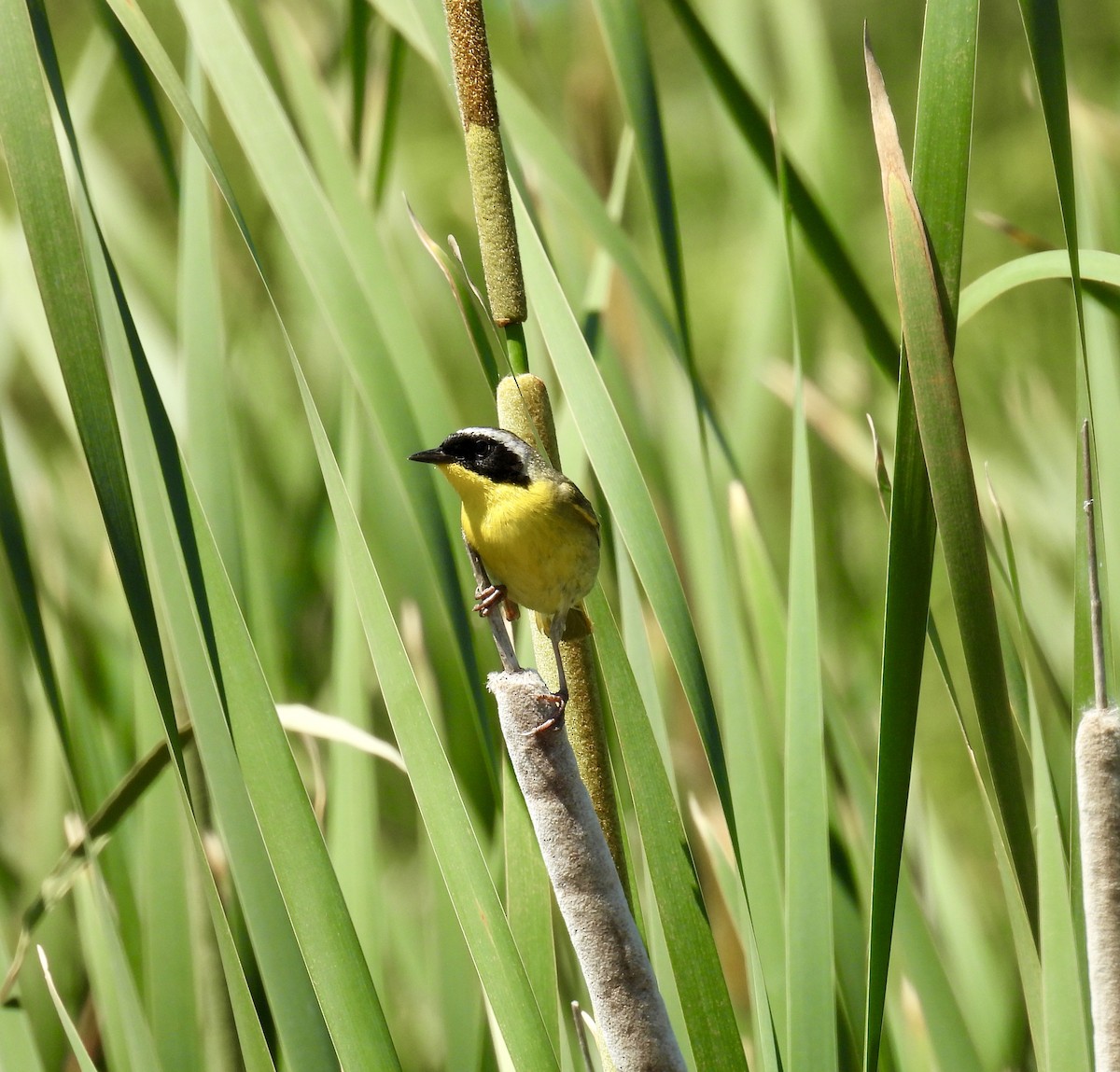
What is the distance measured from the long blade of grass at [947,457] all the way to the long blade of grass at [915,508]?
0.07 feet

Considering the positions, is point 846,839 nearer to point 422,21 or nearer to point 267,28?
point 422,21

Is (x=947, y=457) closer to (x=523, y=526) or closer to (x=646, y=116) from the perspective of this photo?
(x=523, y=526)

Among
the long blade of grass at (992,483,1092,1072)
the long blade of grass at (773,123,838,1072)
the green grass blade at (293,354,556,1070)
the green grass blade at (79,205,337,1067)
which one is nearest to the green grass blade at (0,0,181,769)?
the green grass blade at (79,205,337,1067)

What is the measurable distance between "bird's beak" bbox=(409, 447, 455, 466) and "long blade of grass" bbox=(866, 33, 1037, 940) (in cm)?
36

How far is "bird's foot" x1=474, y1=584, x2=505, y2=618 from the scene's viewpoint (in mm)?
801

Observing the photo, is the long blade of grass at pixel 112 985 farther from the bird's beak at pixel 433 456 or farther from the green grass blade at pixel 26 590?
the bird's beak at pixel 433 456

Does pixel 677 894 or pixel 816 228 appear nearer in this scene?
pixel 677 894

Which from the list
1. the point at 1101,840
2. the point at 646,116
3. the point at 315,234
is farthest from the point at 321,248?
the point at 1101,840

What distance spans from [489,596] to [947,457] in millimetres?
347

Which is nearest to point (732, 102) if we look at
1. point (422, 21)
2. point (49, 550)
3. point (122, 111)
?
point (422, 21)

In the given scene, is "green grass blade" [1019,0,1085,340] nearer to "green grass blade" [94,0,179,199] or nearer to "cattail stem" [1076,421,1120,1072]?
"cattail stem" [1076,421,1120,1072]

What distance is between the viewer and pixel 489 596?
2.66 ft

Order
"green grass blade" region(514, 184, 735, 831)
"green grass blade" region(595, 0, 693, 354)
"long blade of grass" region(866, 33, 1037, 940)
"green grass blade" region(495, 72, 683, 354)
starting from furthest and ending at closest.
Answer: "green grass blade" region(495, 72, 683, 354)
"green grass blade" region(595, 0, 693, 354)
"green grass blade" region(514, 184, 735, 831)
"long blade of grass" region(866, 33, 1037, 940)

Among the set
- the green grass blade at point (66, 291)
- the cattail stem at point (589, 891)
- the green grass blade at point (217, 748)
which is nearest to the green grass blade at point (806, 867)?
the cattail stem at point (589, 891)
